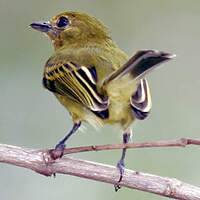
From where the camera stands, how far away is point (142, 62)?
3160 millimetres

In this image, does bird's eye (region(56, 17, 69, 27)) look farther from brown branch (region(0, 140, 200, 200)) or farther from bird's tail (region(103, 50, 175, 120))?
brown branch (region(0, 140, 200, 200))

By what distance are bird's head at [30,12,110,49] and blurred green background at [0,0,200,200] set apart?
74 cm

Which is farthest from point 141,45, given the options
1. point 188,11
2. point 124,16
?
point 188,11

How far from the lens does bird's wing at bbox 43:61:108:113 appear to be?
3.39m

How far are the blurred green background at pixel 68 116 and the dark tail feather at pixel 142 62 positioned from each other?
156 centimetres

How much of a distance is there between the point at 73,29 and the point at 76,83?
0.93 meters

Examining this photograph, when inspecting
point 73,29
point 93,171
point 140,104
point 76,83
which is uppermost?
point 73,29

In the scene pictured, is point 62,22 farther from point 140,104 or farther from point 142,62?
point 142,62

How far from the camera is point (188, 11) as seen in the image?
237 inches

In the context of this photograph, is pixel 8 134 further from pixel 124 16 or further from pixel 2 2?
pixel 124 16

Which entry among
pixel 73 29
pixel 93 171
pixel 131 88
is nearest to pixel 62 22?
pixel 73 29

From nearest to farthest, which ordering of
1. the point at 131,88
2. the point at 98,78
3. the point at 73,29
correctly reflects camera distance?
1. the point at 131,88
2. the point at 98,78
3. the point at 73,29

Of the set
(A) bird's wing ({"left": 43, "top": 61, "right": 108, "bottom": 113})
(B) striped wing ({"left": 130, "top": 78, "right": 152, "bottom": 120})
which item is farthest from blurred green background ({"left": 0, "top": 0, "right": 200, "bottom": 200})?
(B) striped wing ({"left": 130, "top": 78, "right": 152, "bottom": 120})

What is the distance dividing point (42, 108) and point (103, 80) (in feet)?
5.54
